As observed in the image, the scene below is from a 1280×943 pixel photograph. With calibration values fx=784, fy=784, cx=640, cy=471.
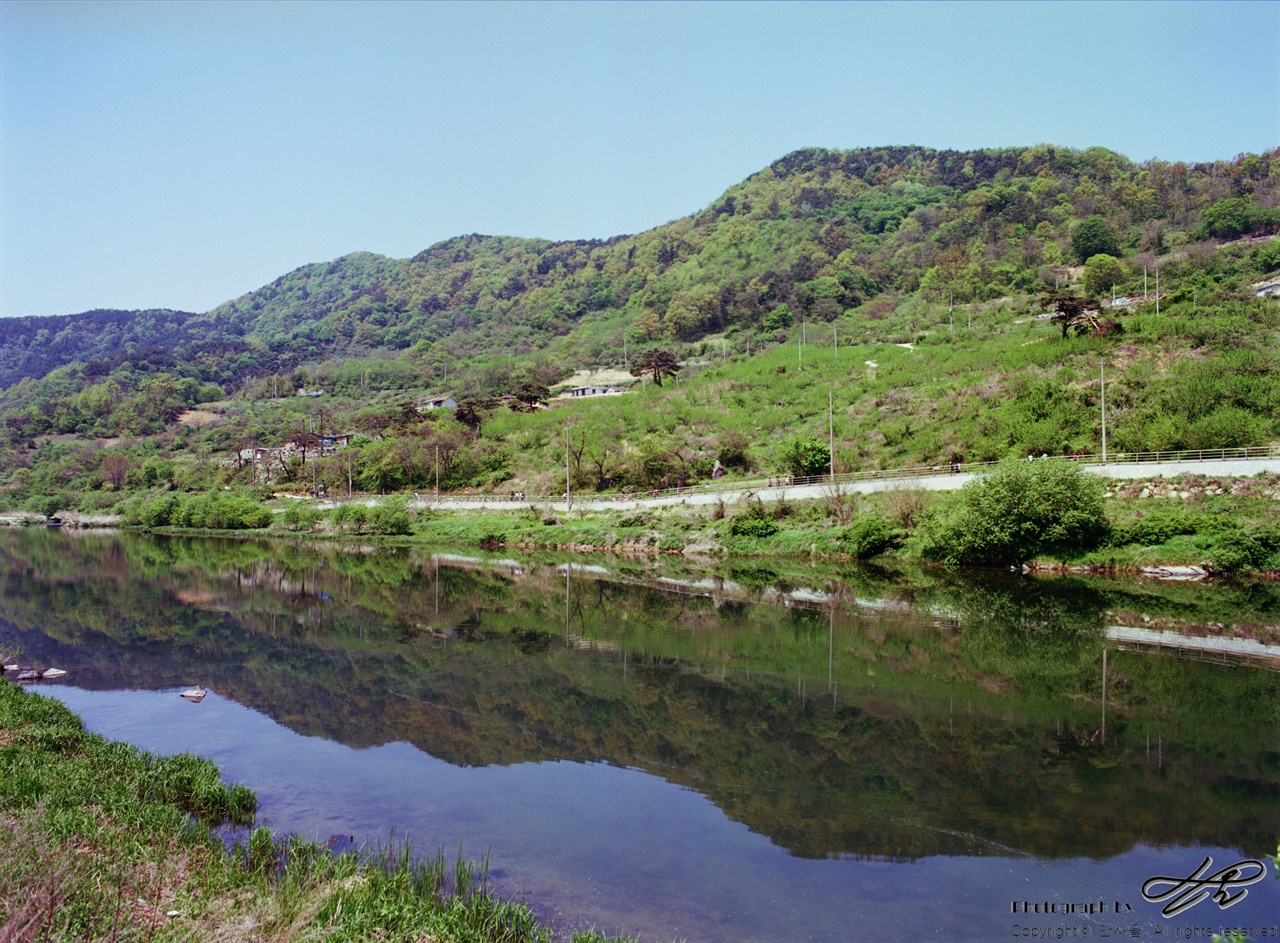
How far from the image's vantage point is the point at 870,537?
132 ft

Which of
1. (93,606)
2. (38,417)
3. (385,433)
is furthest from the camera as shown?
(38,417)

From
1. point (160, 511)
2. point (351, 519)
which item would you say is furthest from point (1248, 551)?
point (160, 511)

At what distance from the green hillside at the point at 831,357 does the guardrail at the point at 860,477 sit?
2786 mm

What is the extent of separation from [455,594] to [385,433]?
64.5 m

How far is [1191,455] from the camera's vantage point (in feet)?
134

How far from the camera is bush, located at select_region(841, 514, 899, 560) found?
132 feet

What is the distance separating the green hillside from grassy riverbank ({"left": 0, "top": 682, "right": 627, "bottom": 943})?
46348mm

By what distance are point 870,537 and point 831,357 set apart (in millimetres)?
53447

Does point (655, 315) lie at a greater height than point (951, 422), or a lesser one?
greater

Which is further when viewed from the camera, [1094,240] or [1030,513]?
[1094,240]

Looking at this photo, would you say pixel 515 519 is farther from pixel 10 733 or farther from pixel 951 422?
Answer: pixel 10 733

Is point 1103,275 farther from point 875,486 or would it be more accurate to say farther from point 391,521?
point 391,521

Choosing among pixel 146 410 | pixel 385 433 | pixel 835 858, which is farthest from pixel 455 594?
pixel 146 410
